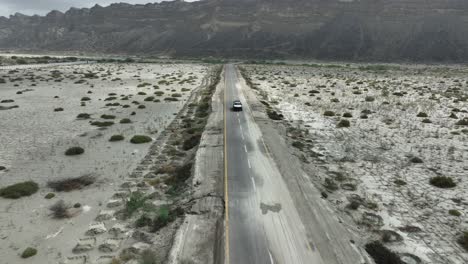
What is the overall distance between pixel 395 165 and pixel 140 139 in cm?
2657

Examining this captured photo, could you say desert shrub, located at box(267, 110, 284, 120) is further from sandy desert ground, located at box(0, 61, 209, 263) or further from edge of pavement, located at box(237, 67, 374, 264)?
sandy desert ground, located at box(0, 61, 209, 263)

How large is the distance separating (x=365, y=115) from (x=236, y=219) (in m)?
35.5

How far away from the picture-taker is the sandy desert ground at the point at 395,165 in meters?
19.1

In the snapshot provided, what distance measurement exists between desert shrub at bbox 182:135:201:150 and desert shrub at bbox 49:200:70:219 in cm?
1437

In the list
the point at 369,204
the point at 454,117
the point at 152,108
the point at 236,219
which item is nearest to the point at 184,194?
the point at 236,219

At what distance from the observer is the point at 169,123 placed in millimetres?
45281

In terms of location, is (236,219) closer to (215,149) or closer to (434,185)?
(215,149)

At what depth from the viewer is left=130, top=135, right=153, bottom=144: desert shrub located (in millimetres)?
36125

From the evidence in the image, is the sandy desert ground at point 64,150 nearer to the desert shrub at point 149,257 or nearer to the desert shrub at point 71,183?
the desert shrub at point 71,183

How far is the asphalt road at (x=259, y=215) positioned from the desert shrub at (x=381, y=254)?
3000 mm

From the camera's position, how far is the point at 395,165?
2919 cm

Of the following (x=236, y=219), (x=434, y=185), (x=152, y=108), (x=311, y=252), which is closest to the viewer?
(x=311, y=252)

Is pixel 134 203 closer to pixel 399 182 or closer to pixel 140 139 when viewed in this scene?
pixel 140 139

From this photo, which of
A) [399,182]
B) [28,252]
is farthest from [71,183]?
[399,182]
